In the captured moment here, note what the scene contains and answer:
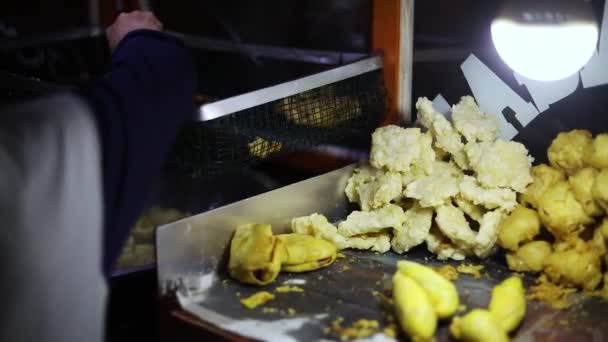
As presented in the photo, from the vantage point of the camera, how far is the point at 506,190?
2.34 meters

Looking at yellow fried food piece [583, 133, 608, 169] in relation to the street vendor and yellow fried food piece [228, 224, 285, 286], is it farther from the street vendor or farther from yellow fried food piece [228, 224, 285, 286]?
the street vendor

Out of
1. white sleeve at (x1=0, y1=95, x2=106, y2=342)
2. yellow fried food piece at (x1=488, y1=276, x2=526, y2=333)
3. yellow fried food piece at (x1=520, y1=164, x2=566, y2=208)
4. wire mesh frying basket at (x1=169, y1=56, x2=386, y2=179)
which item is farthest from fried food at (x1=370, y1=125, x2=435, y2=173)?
white sleeve at (x1=0, y1=95, x2=106, y2=342)

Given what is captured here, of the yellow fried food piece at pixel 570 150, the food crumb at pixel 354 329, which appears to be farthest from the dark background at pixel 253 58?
the food crumb at pixel 354 329

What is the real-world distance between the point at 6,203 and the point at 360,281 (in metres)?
1.16

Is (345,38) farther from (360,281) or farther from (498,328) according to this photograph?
(498,328)

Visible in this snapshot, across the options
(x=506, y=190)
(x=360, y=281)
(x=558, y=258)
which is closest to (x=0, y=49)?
(x=360, y=281)

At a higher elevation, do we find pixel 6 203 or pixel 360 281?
pixel 6 203

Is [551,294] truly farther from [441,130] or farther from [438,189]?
[441,130]

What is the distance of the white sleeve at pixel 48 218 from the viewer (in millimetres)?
1427

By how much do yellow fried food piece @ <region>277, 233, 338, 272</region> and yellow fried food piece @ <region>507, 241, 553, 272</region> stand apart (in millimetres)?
574

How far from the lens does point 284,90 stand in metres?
2.43

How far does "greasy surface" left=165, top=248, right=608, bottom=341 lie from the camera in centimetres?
194

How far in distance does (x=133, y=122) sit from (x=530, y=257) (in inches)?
51.8

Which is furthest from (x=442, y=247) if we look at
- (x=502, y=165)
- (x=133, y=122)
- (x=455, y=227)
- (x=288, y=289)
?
(x=133, y=122)
